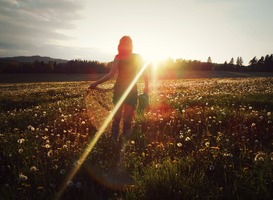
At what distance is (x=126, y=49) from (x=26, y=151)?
10.6ft

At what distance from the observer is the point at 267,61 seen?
5034 inches

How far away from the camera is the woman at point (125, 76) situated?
6.92 metres

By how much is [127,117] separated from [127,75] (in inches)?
44.3

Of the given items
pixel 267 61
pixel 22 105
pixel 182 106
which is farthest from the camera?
pixel 267 61

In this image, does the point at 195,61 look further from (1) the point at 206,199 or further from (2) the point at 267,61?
(1) the point at 206,199

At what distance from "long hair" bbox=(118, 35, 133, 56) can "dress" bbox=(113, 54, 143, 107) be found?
0.57 feet

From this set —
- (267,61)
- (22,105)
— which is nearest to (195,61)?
(267,61)

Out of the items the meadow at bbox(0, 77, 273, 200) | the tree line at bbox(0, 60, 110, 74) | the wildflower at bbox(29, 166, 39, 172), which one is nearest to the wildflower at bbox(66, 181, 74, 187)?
the meadow at bbox(0, 77, 273, 200)

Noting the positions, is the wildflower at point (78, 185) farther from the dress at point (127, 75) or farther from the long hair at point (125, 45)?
the long hair at point (125, 45)

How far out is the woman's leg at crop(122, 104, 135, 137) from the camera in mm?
7395

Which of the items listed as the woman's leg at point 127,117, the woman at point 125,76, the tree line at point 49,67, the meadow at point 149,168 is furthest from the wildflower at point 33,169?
the tree line at point 49,67

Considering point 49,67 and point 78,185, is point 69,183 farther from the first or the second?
point 49,67

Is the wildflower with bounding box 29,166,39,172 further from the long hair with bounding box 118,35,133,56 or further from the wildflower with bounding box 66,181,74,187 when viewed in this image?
the long hair with bounding box 118,35,133,56

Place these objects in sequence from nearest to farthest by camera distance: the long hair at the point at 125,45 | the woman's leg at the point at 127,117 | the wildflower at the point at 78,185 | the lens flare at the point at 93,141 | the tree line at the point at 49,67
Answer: the wildflower at the point at 78,185, the lens flare at the point at 93,141, the long hair at the point at 125,45, the woman's leg at the point at 127,117, the tree line at the point at 49,67
